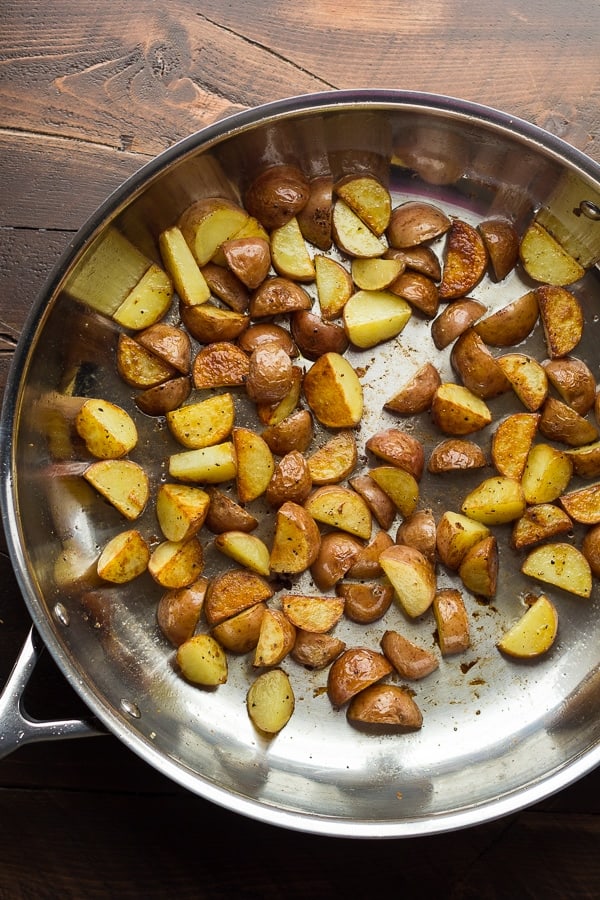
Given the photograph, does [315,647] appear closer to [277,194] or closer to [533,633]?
[533,633]

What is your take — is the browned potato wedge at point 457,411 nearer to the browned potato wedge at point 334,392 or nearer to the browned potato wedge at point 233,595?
the browned potato wedge at point 334,392

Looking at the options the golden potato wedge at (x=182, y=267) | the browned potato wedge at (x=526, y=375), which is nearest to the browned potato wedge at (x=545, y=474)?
the browned potato wedge at (x=526, y=375)

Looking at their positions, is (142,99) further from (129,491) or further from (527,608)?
(527,608)

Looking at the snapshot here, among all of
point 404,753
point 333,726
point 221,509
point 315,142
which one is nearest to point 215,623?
point 221,509

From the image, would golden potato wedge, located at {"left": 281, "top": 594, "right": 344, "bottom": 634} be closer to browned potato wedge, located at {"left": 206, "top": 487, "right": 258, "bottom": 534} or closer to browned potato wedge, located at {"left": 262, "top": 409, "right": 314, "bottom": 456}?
browned potato wedge, located at {"left": 206, "top": 487, "right": 258, "bottom": 534}

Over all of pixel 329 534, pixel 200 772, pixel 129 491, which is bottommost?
pixel 200 772

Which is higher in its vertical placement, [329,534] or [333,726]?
[329,534]
